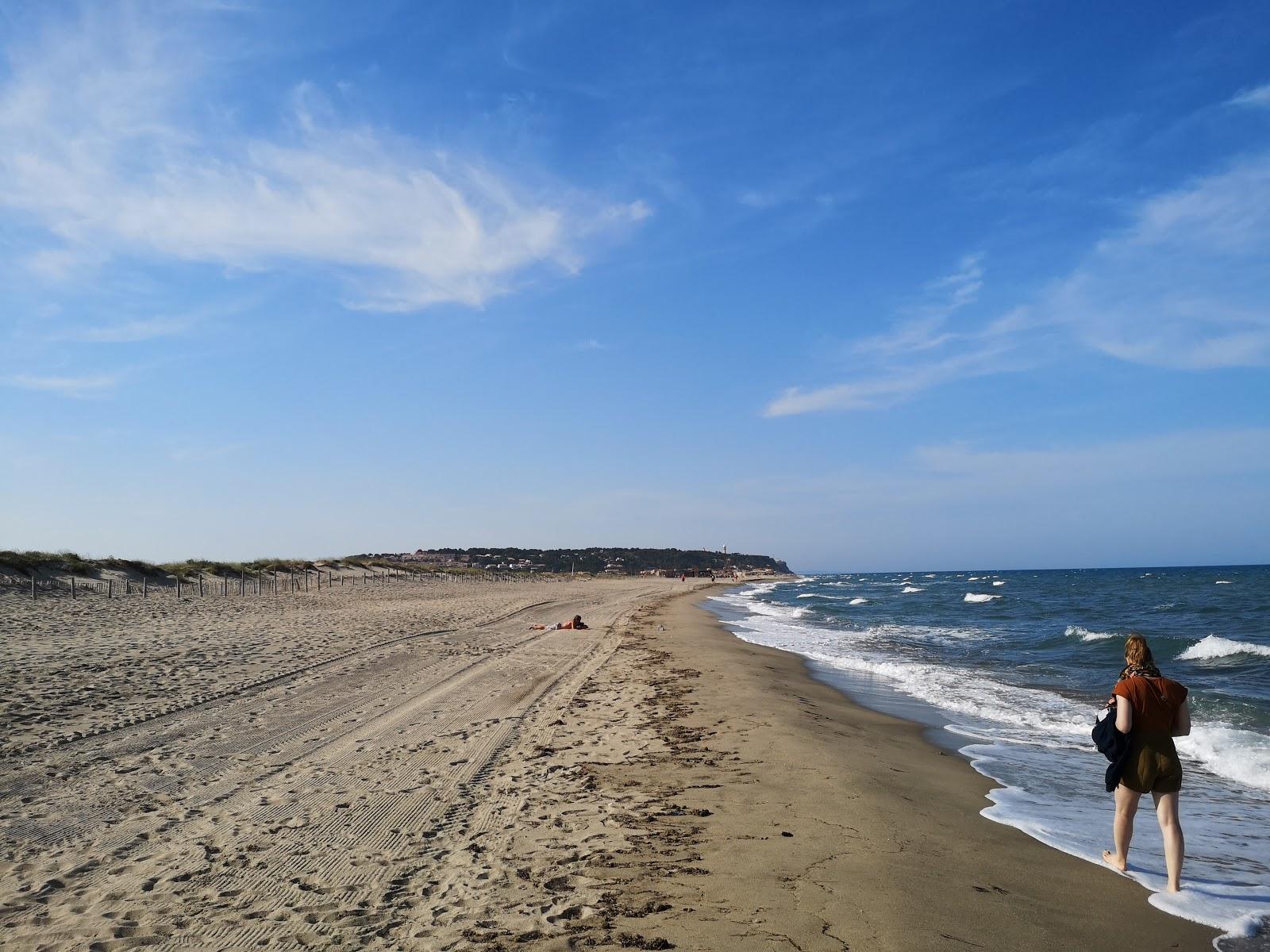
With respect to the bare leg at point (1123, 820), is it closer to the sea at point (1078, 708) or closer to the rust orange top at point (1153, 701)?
the sea at point (1078, 708)

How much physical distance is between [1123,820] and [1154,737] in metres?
0.66

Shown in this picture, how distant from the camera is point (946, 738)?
9.88 m

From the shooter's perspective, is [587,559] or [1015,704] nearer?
[1015,704]

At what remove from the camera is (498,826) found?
5.51m

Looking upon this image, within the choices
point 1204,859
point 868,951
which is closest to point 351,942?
point 868,951

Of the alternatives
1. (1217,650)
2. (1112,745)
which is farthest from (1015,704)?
(1217,650)

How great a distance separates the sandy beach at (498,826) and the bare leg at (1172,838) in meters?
0.25

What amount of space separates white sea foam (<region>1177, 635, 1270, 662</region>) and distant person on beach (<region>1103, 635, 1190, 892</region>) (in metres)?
17.2

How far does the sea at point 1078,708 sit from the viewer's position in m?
5.54

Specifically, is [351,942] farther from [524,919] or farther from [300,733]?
[300,733]

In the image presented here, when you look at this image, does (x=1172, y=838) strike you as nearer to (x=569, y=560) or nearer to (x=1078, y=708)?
(x=1078, y=708)

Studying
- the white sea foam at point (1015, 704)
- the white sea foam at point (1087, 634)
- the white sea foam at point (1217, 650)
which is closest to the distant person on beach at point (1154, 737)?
the white sea foam at point (1015, 704)

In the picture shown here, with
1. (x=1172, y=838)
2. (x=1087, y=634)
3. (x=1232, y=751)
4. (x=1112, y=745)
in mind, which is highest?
(x=1112, y=745)

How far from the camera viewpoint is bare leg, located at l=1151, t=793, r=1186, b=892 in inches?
187
